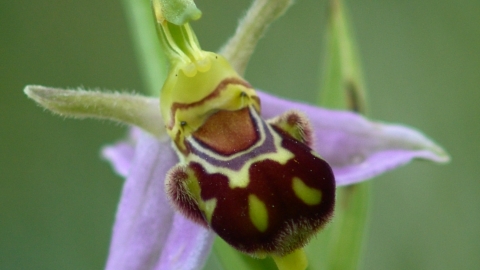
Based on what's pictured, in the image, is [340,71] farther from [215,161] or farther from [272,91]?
[272,91]

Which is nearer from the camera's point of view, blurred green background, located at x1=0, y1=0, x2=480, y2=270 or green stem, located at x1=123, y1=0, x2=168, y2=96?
green stem, located at x1=123, y1=0, x2=168, y2=96

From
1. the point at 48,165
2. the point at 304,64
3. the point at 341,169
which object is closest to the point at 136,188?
the point at 341,169

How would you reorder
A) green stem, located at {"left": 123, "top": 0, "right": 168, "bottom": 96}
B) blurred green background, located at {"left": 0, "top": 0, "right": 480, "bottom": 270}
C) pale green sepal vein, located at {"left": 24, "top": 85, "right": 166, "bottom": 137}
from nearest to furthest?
pale green sepal vein, located at {"left": 24, "top": 85, "right": 166, "bottom": 137} → green stem, located at {"left": 123, "top": 0, "right": 168, "bottom": 96} → blurred green background, located at {"left": 0, "top": 0, "right": 480, "bottom": 270}

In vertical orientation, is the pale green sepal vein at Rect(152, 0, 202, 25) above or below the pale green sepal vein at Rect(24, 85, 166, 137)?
above

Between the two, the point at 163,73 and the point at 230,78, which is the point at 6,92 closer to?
the point at 163,73

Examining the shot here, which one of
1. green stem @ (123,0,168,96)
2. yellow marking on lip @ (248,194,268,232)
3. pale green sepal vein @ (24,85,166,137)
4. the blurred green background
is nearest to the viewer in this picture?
yellow marking on lip @ (248,194,268,232)

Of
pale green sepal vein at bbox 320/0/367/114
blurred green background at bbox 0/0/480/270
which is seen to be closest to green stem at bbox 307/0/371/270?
pale green sepal vein at bbox 320/0/367/114

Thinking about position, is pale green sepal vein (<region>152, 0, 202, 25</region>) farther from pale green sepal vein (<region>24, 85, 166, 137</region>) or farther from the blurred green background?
the blurred green background
